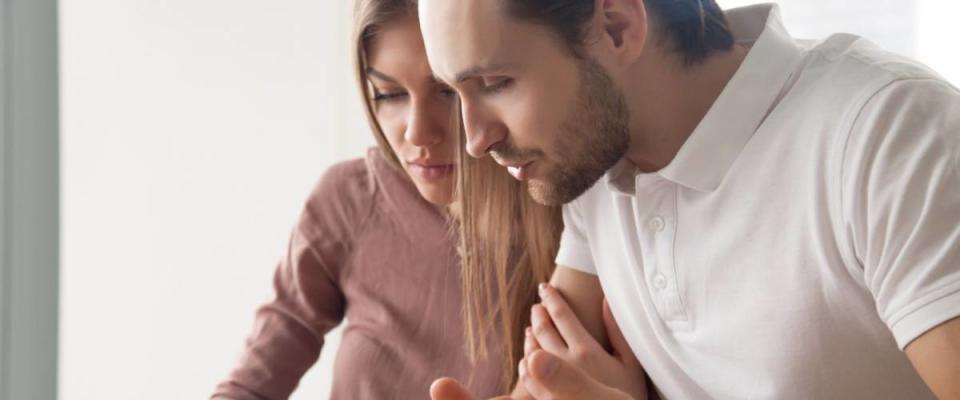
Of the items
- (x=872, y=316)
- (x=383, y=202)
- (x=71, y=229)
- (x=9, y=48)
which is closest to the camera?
(x=872, y=316)

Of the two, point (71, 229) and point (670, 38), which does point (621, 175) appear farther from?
point (71, 229)

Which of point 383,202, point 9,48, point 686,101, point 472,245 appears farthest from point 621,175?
point 9,48

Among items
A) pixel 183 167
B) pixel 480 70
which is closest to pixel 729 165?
pixel 480 70

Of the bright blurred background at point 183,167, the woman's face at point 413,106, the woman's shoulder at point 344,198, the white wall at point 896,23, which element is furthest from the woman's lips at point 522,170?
the bright blurred background at point 183,167

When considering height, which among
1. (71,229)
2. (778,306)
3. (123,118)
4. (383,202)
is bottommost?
(71,229)

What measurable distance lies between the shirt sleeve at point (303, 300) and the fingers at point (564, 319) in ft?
1.26

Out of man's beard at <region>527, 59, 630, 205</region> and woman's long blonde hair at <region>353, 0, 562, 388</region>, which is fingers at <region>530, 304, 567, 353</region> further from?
man's beard at <region>527, 59, 630, 205</region>

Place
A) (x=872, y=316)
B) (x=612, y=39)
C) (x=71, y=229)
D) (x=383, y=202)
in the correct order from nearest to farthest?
(x=872, y=316), (x=612, y=39), (x=383, y=202), (x=71, y=229)

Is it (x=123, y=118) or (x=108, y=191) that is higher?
(x=123, y=118)

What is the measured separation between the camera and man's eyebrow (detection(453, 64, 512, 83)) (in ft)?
3.48

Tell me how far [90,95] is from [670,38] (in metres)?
1.49

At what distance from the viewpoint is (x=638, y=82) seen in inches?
43.9

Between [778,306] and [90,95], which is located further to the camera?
[90,95]

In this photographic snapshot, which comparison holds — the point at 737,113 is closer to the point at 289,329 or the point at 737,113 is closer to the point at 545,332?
the point at 545,332
